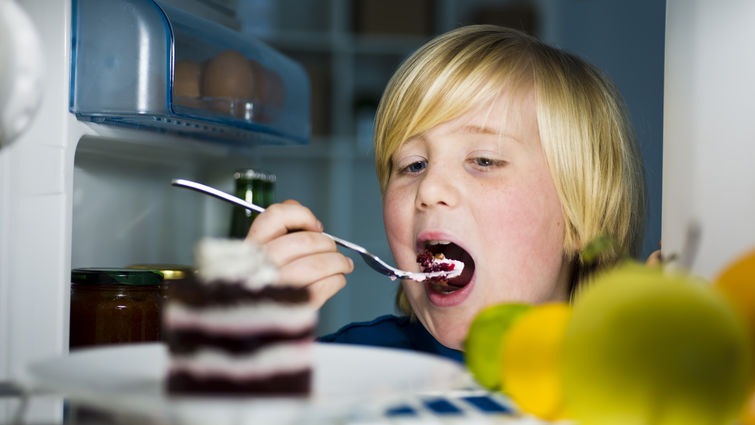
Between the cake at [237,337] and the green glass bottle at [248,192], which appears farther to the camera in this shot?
the green glass bottle at [248,192]

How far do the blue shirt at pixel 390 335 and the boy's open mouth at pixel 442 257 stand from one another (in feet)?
0.71

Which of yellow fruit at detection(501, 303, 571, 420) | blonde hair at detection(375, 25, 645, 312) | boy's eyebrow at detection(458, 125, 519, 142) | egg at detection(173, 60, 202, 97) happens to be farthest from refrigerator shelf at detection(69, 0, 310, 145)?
yellow fruit at detection(501, 303, 571, 420)

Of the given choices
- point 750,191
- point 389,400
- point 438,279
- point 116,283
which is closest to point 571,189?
point 438,279

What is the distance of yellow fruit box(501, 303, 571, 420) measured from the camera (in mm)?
533

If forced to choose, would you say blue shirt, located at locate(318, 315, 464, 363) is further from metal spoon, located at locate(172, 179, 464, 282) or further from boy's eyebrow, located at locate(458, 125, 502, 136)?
boy's eyebrow, located at locate(458, 125, 502, 136)

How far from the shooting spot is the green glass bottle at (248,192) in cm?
129

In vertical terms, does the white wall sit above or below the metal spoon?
above

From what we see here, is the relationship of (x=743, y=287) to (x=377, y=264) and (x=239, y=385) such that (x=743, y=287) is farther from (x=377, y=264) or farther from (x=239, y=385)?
(x=377, y=264)

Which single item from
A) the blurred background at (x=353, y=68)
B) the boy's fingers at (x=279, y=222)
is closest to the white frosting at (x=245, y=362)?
the boy's fingers at (x=279, y=222)

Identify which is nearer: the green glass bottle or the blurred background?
the green glass bottle

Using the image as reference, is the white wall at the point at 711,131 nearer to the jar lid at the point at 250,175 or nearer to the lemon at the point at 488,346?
the lemon at the point at 488,346

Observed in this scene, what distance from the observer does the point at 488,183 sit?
111cm

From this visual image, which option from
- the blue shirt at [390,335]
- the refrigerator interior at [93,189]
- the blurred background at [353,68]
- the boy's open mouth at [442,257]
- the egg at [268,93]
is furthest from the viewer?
the blurred background at [353,68]

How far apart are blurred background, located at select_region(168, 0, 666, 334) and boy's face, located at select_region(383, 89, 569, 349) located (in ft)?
6.88
